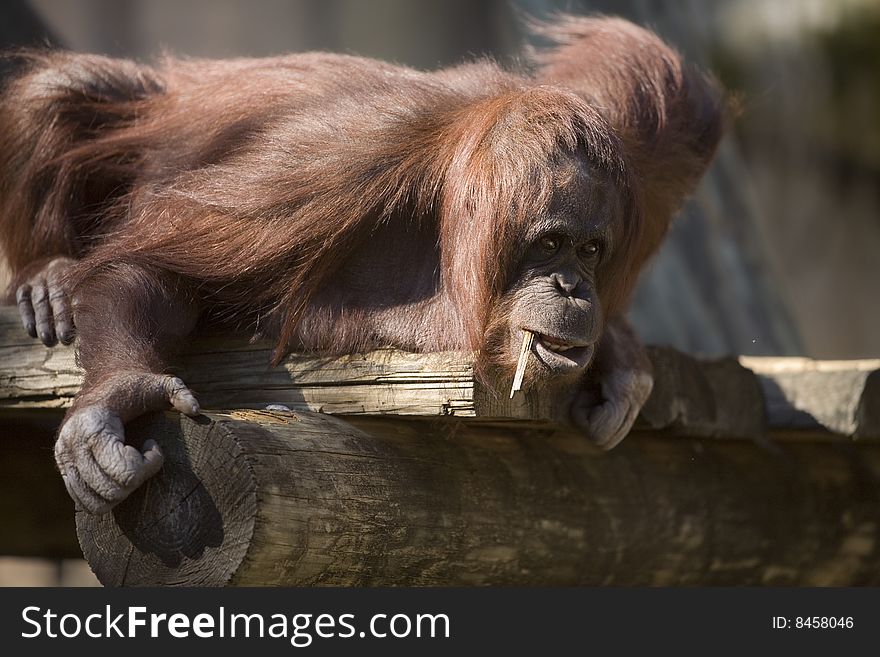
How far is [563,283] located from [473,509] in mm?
618

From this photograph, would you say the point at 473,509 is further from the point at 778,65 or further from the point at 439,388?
the point at 778,65

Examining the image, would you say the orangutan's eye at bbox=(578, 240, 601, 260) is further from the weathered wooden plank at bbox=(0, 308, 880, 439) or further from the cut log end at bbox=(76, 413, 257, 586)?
the cut log end at bbox=(76, 413, 257, 586)

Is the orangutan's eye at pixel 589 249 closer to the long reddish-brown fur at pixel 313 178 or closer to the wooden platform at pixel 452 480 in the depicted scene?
the long reddish-brown fur at pixel 313 178

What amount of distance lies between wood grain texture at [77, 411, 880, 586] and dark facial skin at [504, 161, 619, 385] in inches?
15.5

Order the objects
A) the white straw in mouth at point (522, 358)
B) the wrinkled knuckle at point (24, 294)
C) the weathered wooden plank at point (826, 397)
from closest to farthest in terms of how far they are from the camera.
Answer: the white straw in mouth at point (522, 358) → the wrinkled knuckle at point (24, 294) → the weathered wooden plank at point (826, 397)

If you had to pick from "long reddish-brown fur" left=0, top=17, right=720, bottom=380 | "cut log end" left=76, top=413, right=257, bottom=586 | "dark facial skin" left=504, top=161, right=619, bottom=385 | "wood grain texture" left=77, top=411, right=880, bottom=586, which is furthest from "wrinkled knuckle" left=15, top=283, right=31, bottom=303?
"dark facial skin" left=504, top=161, right=619, bottom=385

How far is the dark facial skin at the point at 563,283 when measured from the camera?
2.71 m

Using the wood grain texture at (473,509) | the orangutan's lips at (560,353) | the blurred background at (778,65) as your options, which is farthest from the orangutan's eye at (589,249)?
the blurred background at (778,65)

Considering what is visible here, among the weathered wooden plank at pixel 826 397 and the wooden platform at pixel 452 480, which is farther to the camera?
the weathered wooden plank at pixel 826 397

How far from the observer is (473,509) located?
116 inches

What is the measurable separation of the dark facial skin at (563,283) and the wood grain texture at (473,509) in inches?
15.5

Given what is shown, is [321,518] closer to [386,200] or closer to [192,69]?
[386,200]

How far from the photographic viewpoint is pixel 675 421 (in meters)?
3.54

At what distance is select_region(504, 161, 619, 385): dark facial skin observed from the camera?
2.71 m
